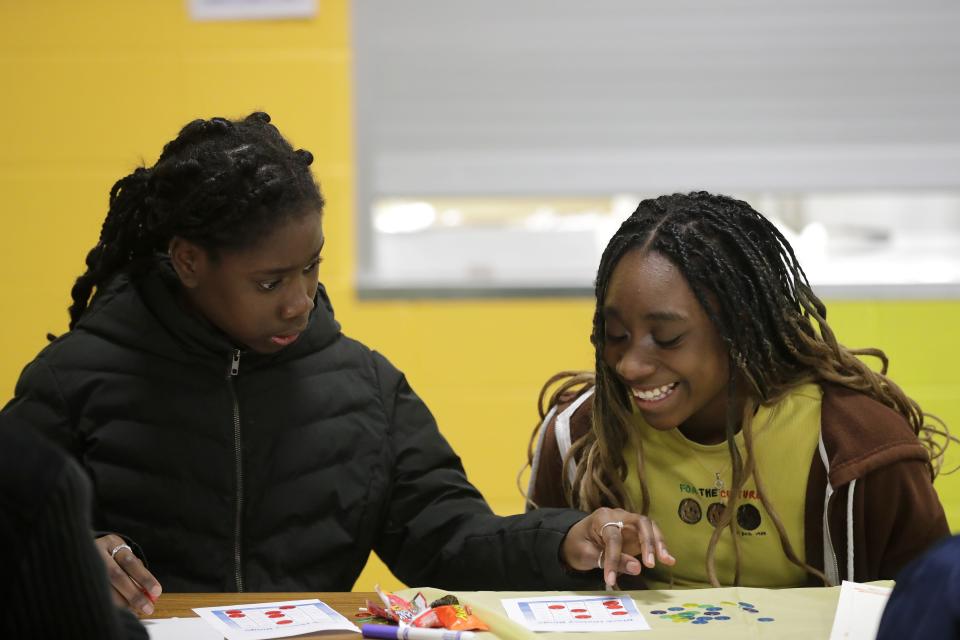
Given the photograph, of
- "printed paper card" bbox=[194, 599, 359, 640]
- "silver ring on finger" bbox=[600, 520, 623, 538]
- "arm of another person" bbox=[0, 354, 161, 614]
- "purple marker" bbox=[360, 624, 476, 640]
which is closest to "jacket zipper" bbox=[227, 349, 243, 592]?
"arm of another person" bbox=[0, 354, 161, 614]

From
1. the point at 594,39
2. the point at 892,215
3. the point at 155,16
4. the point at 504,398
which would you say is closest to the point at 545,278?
the point at 504,398

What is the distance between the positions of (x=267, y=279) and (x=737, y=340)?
2.35 ft

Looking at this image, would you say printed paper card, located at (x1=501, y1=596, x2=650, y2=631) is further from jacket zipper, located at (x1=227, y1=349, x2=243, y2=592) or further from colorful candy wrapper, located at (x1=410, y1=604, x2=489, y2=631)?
jacket zipper, located at (x1=227, y1=349, x2=243, y2=592)

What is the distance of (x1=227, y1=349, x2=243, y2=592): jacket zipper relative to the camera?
68.2 inches

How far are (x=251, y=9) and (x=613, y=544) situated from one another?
1855 mm

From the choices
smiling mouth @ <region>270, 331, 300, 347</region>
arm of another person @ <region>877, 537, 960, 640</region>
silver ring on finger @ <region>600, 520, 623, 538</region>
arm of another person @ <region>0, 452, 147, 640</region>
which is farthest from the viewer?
smiling mouth @ <region>270, 331, 300, 347</region>

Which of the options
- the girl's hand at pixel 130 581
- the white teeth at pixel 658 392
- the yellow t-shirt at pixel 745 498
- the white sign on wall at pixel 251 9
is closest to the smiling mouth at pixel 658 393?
the white teeth at pixel 658 392

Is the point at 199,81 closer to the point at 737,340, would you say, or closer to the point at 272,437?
the point at 272,437

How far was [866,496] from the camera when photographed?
1622 mm

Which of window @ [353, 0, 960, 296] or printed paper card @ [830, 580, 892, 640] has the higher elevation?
window @ [353, 0, 960, 296]

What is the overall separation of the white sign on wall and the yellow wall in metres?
0.02

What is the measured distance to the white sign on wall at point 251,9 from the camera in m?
2.82

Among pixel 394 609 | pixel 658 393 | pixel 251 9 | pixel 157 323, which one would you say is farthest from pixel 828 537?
pixel 251 9

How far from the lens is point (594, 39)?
9.38ft
